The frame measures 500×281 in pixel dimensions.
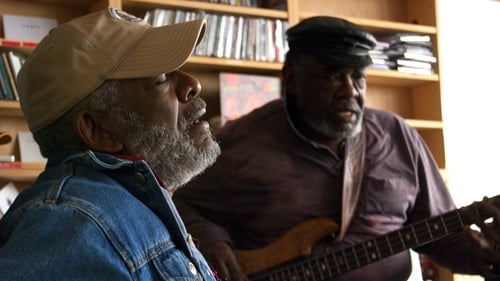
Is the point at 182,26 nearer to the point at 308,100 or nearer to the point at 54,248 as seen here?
the point at 54,248

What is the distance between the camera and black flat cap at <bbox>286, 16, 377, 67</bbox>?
228 centimetres

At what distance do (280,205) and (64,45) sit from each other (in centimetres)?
121

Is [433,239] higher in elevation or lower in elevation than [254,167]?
lower

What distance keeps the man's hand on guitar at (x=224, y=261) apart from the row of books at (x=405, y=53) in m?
1.77

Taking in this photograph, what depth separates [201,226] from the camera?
2172mm

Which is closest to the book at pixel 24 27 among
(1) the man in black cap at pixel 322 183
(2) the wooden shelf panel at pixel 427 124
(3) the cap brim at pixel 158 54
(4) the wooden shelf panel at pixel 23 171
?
(4) the wooden shelf panel at pixel 23 171

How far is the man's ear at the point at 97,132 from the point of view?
1.08 metres

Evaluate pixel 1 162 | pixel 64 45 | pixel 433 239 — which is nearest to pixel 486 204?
pixel 433 239

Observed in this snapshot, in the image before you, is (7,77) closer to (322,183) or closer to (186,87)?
(322,183)

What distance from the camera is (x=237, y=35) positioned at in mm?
3242

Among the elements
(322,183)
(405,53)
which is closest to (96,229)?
(322,183)

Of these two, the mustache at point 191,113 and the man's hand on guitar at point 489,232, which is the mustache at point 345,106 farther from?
the mustache at point 191,113

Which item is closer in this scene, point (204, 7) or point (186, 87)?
point (186, 87)

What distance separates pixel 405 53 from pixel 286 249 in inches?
72.7
